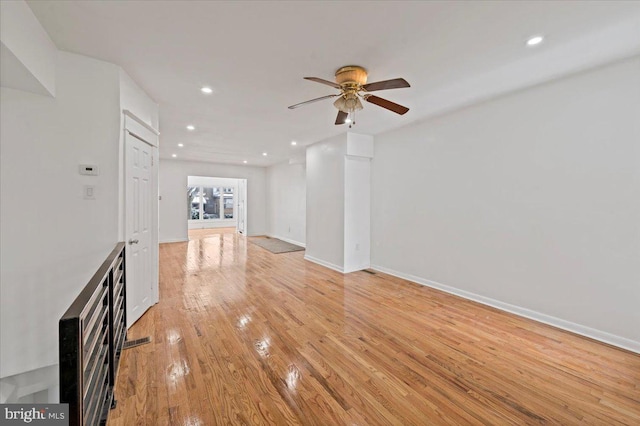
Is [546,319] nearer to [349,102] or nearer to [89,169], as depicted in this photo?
[349,102]

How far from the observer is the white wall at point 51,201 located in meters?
2.16

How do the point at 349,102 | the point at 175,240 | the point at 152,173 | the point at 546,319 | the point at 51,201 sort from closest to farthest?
the point at 51,201 → the point at 349,102 → the point at 546,319 → the point at 152,173 → the point at 175,240

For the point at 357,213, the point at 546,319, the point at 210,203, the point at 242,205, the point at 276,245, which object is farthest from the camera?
the point at 210,203

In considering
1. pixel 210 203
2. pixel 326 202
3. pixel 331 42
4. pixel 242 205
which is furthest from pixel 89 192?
pixel 210 203

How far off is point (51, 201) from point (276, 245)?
5809 millimetres

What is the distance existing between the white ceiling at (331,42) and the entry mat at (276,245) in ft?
14.7

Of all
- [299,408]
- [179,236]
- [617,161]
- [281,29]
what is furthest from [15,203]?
[179,236]

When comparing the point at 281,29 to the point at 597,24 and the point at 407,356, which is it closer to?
the point at 597,24

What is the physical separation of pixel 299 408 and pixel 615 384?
2.42 meters

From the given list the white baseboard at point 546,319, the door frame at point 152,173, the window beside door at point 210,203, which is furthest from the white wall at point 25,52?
the window beside door at point 210,203

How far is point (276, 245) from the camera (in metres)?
7.90

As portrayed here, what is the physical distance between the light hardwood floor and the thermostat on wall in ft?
5.43

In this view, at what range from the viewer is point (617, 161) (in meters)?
2.54

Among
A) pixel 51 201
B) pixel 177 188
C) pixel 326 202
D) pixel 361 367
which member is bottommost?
pixel 361 367
